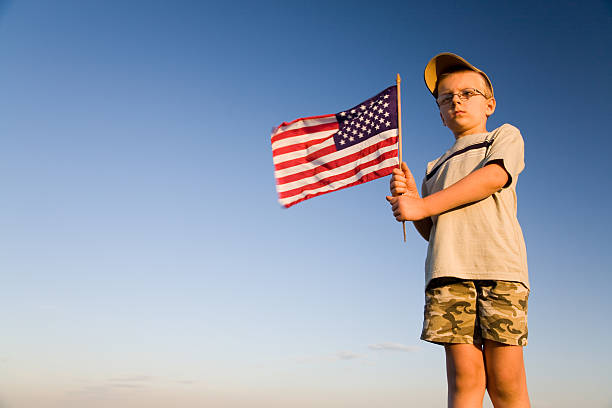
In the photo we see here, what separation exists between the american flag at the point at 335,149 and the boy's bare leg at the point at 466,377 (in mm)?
1792

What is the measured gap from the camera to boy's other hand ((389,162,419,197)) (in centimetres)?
376

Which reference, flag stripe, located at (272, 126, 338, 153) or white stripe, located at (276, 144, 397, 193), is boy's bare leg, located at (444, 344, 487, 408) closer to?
white stripe, located at (276, 144, 397, 193)

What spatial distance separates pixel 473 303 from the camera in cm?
319

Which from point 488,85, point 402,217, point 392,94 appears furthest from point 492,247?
point 392,94

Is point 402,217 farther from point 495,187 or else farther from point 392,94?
point 392,94

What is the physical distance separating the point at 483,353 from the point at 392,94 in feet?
8.23

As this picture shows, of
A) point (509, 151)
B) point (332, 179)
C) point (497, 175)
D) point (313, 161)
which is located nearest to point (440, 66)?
point (509, 151)

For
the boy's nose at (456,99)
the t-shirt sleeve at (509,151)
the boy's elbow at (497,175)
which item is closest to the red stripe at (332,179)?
the boy's nose at (456,99)

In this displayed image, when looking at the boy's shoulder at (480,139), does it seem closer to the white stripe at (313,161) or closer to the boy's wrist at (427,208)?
the boy's wrist at (427,208)

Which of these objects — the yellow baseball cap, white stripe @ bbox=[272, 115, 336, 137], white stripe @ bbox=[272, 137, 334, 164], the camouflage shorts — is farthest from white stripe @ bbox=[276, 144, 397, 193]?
the camouflage shorts

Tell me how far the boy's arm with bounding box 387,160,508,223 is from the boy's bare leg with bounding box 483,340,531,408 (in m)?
0.88

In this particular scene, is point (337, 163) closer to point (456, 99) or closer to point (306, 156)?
A: point (306, 156)

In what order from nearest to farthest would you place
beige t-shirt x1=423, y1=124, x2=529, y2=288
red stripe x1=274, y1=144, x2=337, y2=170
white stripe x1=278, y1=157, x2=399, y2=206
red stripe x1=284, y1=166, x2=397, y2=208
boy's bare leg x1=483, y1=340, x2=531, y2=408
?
boy's bare leg x1=483, y1=340, x2=531, y2=408, beige t-shirt x1=423, y1=124, x2=529, y2=288, red stripe x1=284, y1=166, x2=397, y2=208, white stripe x1=278, y1=157, x2=399, y2=206, red stripe x1=274, y1=144, x2=337, y2=170

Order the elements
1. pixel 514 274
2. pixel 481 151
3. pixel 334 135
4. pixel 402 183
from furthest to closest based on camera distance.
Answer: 1. pixel 334 135
2. pixel 402 183
3. pixel 481 151
4. pixel 514 274
